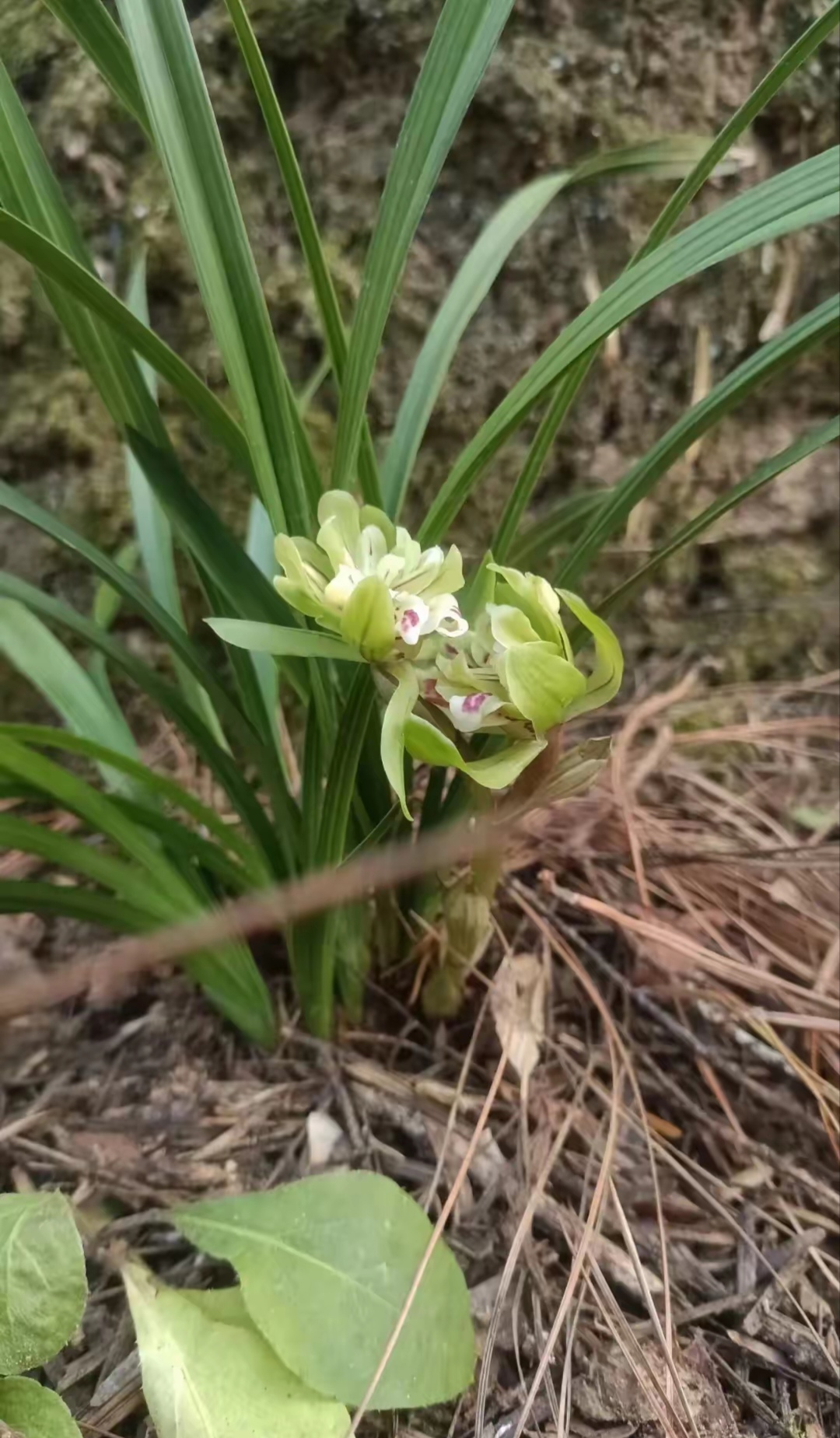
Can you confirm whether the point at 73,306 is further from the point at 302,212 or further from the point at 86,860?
the point at 86,860

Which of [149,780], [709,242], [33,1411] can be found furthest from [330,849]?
[709,242]

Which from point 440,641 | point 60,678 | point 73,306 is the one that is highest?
point 73,306

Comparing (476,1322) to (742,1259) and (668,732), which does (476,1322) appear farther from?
(668,732)

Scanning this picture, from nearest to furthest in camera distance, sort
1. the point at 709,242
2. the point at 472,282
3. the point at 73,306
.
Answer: the point at 709,242, the point at 73,306, the point at 472,282

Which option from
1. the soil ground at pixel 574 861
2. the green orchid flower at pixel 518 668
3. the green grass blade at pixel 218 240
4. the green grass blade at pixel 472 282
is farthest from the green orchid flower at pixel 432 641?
the soil ground at pixel 574 861

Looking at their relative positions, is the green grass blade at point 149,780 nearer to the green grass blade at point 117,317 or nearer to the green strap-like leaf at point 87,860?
the green strap-like leaf at point 87,860

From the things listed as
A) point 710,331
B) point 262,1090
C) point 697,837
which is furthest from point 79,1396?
point 710,331

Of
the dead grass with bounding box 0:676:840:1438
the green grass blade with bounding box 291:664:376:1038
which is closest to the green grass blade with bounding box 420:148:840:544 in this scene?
the green grass blade with bounding box 291:664:376:1038
